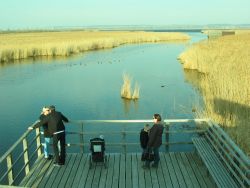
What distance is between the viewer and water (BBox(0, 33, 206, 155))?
63.4 ft

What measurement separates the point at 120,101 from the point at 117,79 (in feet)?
26.0

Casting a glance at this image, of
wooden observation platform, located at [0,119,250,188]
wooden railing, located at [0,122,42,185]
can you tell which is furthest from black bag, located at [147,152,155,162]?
wooden railing, located at [0,122,42,185]

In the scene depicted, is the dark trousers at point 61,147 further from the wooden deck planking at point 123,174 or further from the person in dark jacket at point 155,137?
the person in dark jacket at point 155,137

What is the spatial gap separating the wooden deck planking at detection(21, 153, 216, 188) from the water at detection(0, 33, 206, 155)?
5.89 m

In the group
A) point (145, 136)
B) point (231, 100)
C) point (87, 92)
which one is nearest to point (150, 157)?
point (145, 136)

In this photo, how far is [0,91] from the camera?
25969mm

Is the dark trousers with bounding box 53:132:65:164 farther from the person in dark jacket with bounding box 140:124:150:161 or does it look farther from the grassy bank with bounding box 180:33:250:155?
the grassy bank with bounding box 180:33:250:155

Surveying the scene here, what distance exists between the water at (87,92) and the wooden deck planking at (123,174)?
589 centimetres

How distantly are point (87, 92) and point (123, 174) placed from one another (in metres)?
16.3

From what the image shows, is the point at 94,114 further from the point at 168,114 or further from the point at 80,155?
the point at 80,155

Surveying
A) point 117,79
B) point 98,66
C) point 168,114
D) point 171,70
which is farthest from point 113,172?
point 98,66

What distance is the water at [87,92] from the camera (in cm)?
1933

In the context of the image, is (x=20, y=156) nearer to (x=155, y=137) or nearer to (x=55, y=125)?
(x=55, y=125)

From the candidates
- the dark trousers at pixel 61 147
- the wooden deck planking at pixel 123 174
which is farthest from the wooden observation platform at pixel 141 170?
the dark trousers at pixel 61 147
